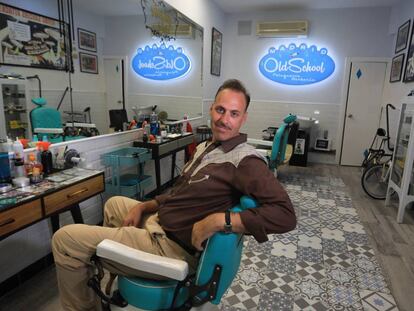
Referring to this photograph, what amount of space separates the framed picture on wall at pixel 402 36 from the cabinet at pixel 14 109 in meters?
4.87

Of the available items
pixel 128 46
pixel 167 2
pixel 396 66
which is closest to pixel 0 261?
pixel 128 46

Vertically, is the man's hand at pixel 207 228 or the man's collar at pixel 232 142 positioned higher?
the man's collar at pixel 232 142

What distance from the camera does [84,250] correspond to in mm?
1196

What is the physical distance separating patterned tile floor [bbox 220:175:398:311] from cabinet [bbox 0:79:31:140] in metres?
1.76

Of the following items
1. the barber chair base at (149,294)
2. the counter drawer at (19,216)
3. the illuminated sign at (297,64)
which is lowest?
the barber chair base at (149,294)

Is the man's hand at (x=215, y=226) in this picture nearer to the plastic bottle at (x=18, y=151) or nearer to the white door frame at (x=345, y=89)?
the plastic bottle at (x=18, y=151)

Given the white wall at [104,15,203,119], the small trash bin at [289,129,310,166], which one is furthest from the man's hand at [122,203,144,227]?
the small trash bin at [289,129,310,166]

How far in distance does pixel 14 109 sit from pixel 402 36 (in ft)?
16.8

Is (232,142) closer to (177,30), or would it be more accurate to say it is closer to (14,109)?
(14,109)

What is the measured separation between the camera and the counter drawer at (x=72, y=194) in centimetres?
161

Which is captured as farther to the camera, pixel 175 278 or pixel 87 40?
pixel 87 40

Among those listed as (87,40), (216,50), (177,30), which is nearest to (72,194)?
(87,40)

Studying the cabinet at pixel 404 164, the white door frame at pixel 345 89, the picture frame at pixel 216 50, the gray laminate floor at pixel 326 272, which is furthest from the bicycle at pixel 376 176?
the picture frame at pixel 216 50

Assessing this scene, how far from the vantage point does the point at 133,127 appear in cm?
317
